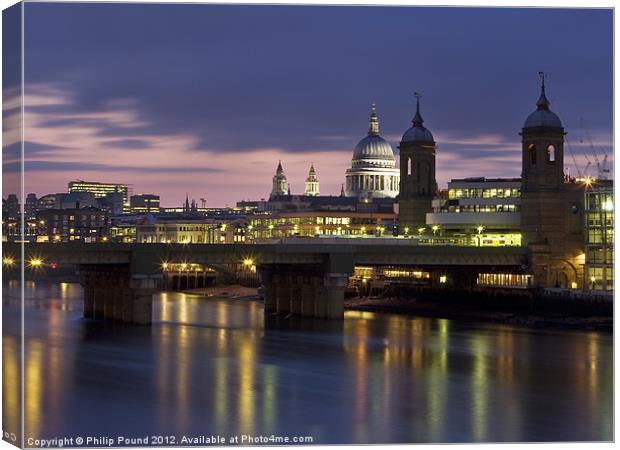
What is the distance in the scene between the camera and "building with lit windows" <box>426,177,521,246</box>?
5546 inches

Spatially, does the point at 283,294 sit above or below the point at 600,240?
below

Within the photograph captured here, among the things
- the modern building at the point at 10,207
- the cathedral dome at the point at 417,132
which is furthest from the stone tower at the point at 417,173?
the modern building at the point at 10,207

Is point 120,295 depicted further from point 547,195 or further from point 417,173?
point 417,173

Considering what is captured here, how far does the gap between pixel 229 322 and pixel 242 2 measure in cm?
6357

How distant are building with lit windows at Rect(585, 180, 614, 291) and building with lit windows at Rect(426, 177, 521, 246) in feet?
92.0

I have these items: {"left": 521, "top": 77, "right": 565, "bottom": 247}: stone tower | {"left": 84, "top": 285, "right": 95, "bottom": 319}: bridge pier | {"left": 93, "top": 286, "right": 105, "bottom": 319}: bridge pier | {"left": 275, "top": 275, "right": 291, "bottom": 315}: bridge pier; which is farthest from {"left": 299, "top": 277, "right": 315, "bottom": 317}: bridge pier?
{"left": 521, "top": 77, "right": 565, "bottom": 247}: stone tower

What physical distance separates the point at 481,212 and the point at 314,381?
84062mm

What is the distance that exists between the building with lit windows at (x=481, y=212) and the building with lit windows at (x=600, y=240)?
92.0 feet

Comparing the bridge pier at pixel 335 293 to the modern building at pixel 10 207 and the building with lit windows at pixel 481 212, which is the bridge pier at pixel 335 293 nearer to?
the building with lit windows at pixel 481 212

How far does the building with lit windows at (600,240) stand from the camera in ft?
351

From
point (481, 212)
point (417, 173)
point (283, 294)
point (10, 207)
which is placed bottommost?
point (283, 294)

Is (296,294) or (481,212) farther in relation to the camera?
(481,212)

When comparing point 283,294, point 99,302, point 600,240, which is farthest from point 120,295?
point 600,240

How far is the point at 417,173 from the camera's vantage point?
156 meters
